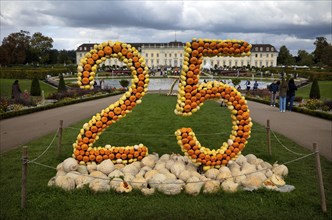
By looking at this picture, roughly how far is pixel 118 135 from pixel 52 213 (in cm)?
613

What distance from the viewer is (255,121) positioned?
50.3 ft

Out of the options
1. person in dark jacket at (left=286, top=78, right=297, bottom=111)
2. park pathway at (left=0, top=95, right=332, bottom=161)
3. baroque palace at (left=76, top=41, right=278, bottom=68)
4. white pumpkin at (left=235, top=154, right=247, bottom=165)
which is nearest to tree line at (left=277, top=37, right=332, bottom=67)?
baroque palace at (left=76, top=41, right=278, bottom=68)

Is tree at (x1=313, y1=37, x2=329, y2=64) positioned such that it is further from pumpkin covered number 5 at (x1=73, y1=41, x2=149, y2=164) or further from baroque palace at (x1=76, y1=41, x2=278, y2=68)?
pumpkin covered number 5 at (x1=73, y1=41, x2=149, y2=164)

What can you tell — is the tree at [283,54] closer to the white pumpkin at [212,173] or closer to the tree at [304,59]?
the tree at [304,59]

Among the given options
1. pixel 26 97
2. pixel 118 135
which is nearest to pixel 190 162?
pixel 118 135

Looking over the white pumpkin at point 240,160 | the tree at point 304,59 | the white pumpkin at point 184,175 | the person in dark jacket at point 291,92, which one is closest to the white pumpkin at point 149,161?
the white pumpkin at point 184,175

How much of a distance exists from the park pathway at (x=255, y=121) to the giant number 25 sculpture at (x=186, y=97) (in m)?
3.26

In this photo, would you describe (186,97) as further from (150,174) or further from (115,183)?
(115,183)

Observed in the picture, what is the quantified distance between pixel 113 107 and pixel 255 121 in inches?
356

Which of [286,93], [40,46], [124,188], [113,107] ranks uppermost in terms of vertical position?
[40,46]

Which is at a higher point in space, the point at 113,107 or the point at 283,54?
the point at 283,54

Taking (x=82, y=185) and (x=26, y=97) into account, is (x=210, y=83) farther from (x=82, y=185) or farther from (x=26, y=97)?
(x=26, y=97)

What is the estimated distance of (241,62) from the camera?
126 m

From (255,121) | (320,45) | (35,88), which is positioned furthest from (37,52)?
(255,121)
